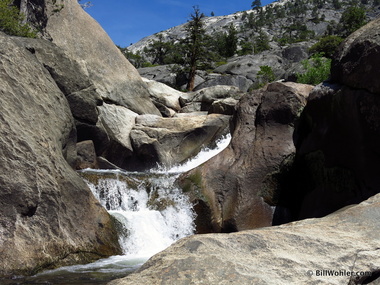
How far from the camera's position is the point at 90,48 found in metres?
26.1

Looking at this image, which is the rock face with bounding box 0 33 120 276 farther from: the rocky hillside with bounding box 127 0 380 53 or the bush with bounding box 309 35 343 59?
the rocky hillside with bounding box 127 0 380 53

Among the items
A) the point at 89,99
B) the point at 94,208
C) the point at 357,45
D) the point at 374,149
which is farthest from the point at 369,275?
the point at 89,99

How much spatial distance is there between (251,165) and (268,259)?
9295 millimetres

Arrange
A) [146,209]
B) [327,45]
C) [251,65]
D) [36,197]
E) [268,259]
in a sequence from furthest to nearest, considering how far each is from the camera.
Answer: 1. [327,45]
2. [251,65]
3. [146,209]
4. [36,197]
5. [268,259]

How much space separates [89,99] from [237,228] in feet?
32.5

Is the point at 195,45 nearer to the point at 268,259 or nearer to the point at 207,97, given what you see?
the point at 207,97

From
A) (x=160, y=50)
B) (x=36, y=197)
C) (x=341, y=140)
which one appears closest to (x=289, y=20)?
(x=160, y=50)

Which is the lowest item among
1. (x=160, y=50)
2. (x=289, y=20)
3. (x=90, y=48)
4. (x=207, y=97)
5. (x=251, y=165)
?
(x=251, y=165)

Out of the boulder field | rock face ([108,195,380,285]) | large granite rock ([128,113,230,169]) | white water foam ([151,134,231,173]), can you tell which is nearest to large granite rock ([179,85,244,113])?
large granite rock ([128,113,230,169])

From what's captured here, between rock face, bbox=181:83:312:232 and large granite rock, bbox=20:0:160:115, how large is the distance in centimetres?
1205

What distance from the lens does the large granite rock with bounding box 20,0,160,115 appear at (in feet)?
83.0

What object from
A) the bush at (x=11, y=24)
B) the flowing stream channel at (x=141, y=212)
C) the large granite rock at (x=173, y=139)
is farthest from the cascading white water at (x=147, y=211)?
the bush at (x=11, y=24)

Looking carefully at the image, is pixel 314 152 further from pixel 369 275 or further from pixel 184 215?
pixel 369 275

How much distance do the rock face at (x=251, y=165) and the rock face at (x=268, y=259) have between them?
7.79 meters
